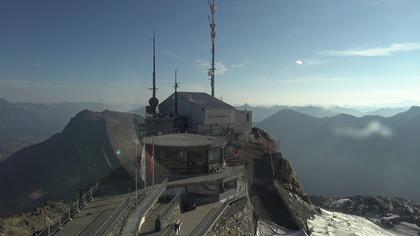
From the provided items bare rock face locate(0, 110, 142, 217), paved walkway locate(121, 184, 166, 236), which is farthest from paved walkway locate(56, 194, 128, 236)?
bare rock face locate(0, 110, 142, 217)

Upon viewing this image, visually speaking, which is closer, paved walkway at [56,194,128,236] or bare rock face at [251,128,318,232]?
paved walkway at [56,194,128,236]

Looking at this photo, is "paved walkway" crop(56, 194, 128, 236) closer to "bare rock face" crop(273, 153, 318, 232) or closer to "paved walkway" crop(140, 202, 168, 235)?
"paved walkway" crop(140, 202, 168, 235)

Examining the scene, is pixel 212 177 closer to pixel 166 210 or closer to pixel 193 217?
pixel 193 217

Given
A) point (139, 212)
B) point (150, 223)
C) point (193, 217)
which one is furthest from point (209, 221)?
point (139, 212)

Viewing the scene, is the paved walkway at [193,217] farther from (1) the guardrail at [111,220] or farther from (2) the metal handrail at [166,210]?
(1) the guardrail at [111,220]

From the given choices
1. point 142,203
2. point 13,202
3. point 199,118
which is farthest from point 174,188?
point 13,202

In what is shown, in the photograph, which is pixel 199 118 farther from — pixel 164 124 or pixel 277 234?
pixel 277 234

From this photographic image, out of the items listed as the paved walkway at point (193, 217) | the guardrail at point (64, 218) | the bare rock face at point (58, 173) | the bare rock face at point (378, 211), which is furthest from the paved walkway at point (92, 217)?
the bare rock face at point (58, 173)
